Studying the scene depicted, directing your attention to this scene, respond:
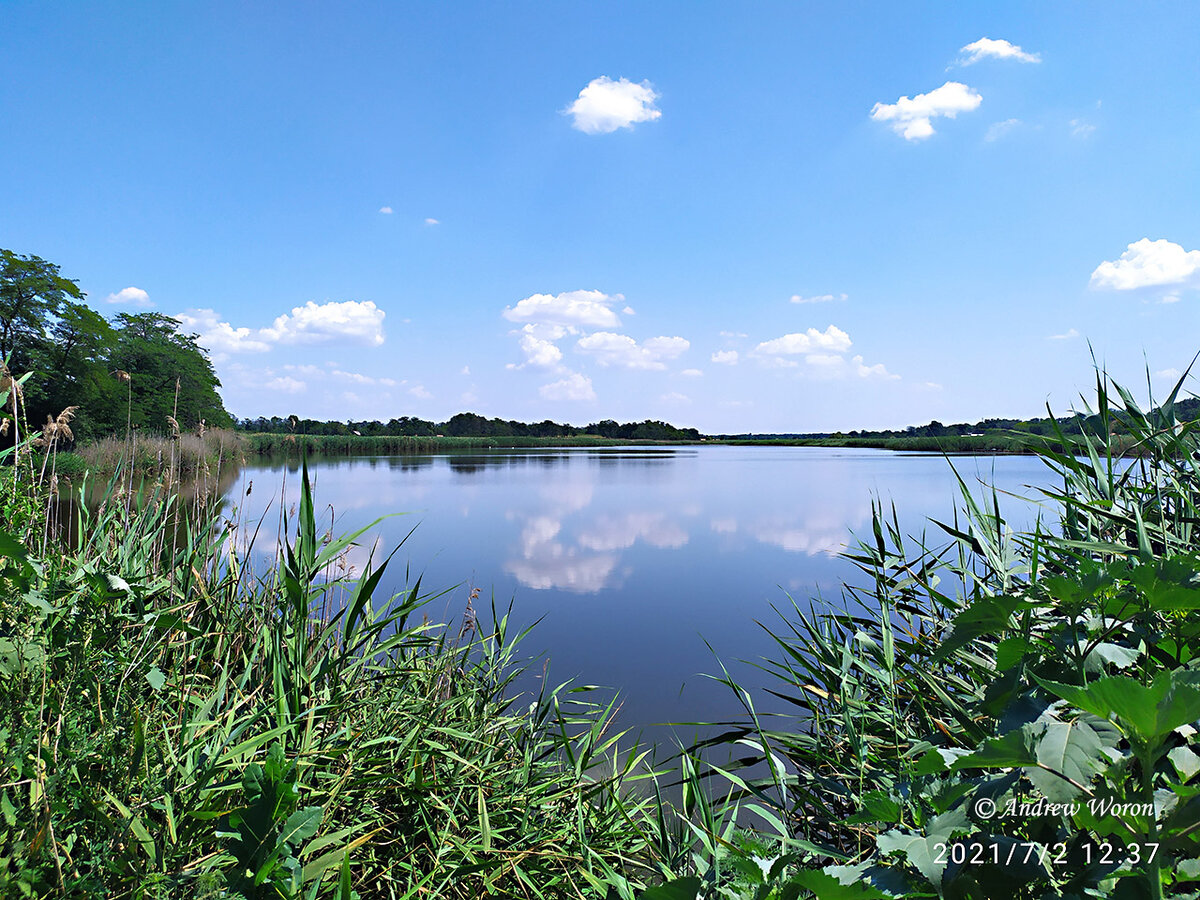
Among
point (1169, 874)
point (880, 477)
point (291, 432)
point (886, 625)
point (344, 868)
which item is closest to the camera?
point (1169, 874)

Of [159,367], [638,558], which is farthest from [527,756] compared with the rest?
[159,367]

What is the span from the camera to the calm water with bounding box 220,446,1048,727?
14.6 ft

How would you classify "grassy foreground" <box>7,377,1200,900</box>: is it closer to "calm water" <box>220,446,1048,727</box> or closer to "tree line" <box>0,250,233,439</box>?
"calm water" <box>220,446,1048,727</box>

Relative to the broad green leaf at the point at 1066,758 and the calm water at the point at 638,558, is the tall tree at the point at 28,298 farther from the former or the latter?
the broad green leaf at the point at 1066,758

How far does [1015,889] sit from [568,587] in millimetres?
6069

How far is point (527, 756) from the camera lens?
214cm

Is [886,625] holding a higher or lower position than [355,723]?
higher

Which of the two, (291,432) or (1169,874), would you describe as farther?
(291,432)

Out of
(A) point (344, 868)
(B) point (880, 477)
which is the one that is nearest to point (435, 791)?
(A) point (344, 868)

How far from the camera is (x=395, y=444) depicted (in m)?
38.3

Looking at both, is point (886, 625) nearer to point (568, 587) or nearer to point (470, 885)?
point (470, 885)
